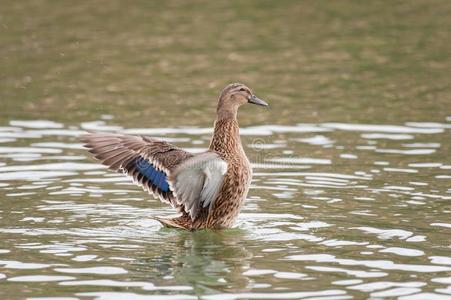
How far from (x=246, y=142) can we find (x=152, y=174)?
4008 millimetres

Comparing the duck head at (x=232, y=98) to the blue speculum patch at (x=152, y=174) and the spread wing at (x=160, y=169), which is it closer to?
the spread wing at (x=160, y=169)

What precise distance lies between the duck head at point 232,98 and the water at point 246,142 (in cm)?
107

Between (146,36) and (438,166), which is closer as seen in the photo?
(438,166)

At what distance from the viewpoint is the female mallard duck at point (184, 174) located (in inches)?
410

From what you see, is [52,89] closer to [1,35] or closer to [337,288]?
[1,35]

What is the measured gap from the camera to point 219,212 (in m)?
10.8

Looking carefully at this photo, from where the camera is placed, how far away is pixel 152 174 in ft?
→ 34.8

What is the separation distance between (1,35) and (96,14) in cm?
264

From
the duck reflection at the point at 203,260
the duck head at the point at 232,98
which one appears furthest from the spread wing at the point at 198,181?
the duck head at the point at 232,98

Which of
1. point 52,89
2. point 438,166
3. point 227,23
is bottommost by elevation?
point 438,166

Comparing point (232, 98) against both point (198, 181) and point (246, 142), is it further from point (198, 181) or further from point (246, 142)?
point (246, 142)

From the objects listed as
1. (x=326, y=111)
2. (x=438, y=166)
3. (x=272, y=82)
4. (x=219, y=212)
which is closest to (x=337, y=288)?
(x=219, y=212)

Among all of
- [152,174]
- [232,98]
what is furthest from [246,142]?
[152,174]

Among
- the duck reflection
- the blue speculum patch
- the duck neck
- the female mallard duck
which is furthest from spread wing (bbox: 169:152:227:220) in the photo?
the duck neck
